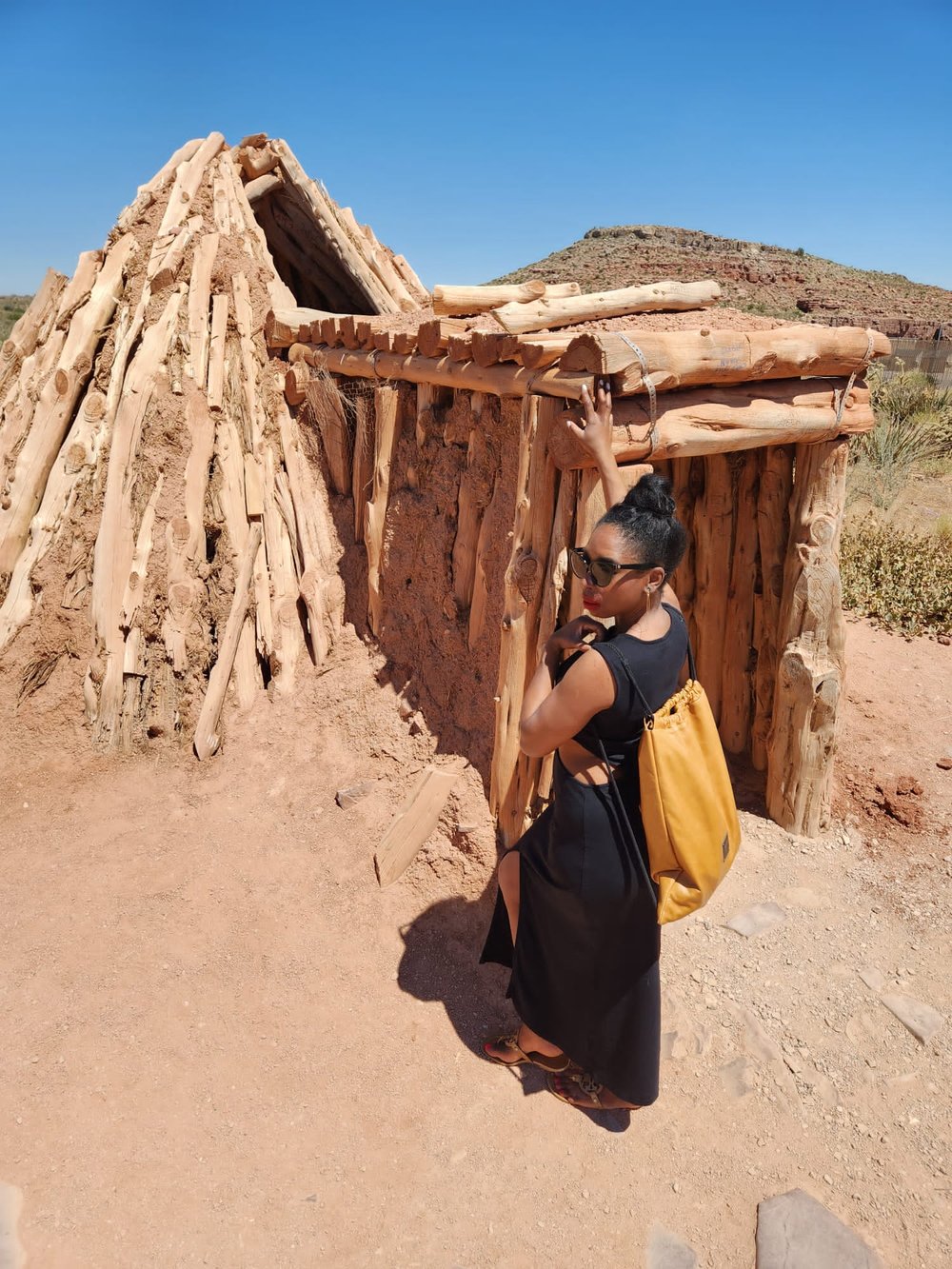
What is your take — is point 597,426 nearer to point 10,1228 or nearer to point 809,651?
point 809,651

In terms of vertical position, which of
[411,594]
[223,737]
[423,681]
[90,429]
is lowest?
[223,737]

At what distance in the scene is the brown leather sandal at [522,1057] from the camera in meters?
2.89

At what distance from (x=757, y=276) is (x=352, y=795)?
36.0m

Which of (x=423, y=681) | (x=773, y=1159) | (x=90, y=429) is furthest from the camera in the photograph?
(x=90, y=429)

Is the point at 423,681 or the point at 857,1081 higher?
the point at 423,681

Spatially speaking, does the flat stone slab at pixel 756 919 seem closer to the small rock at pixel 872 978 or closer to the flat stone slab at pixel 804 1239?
the small rock at pixel 872 978

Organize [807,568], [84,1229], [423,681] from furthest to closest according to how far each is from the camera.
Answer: [423,681] → [807,568] → [84,1229]

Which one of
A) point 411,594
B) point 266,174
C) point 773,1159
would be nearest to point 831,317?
point 266,174

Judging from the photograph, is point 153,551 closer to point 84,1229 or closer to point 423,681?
point 423,681

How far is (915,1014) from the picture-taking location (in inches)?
128

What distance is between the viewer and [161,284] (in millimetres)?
5211

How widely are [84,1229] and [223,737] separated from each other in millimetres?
2458

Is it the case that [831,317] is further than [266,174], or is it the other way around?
[831,317]

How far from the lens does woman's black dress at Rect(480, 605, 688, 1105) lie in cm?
227
